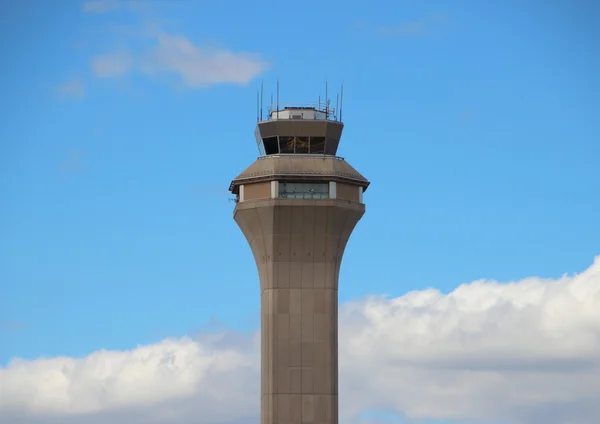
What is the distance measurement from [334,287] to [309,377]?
7.35 meters

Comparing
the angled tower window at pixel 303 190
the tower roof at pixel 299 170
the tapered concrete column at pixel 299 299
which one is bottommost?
the tapered concrete column at pixel 299 299

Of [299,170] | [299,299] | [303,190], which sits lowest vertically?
[299,299]

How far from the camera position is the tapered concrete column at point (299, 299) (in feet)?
448

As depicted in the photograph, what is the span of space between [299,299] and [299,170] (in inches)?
396

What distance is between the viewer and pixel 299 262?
453ft

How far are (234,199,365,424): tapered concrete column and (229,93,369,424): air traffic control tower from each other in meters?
0.08

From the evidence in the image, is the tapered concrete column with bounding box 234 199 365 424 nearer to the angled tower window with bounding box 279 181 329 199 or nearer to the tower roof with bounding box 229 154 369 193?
the angled tower window with bounding box 279 181 329 199

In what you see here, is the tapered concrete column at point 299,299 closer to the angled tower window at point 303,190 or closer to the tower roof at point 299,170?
the angled tower window at point 303,190

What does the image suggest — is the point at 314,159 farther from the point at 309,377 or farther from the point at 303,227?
the point at 309,377

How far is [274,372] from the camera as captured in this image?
137000 mm

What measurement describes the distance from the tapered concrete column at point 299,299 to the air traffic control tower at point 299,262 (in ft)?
0.25

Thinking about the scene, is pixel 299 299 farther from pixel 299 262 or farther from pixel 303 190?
pixel 303 190

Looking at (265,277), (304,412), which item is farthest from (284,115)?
(304,412)

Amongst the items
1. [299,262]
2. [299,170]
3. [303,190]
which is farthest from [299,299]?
[299,170]
